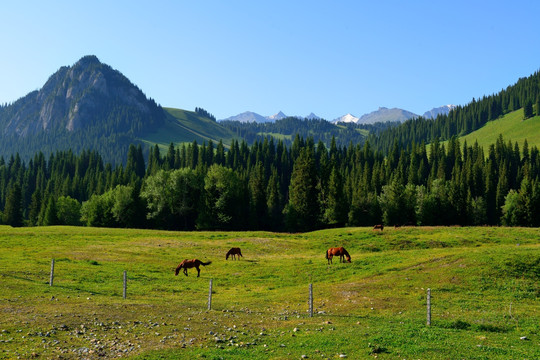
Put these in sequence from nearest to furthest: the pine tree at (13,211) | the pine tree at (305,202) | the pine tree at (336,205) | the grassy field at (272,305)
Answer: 1. the grassy field at (272,305)
2. the pine tree at (336,205)
3. the pine tree at (305,202)
4. the pine tree at (13,211)

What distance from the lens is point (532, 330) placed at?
2122 centimetres

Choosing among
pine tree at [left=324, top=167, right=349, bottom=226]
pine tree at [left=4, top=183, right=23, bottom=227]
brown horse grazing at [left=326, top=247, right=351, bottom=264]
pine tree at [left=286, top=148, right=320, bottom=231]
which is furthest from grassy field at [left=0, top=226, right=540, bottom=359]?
pine tree at [left=4, top=183, right=23, bottom=227]

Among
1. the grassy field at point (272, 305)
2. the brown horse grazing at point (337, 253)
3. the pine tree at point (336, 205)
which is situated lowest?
the grassy field at point (272, 305)

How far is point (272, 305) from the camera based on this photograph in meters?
28.5

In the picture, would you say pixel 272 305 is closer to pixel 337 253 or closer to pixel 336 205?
pixel 337 253

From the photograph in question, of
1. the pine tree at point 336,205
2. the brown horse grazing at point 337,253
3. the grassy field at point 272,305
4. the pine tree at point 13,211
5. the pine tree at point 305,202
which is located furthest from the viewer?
the pine tree at point 13,211

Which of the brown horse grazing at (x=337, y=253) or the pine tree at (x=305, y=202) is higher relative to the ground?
the pine tree at (x=305, y=202)

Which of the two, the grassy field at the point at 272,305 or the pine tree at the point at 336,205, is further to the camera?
the pine tree at the point at 336,205

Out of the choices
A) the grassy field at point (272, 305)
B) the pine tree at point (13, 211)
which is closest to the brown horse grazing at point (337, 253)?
the grassy field at point (272, 305)

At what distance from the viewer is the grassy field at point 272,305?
17.5 meters

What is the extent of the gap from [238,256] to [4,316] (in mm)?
32877

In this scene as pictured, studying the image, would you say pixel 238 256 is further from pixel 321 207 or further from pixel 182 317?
pixel 321 207

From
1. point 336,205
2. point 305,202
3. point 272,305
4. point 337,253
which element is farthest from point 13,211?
point 272,305

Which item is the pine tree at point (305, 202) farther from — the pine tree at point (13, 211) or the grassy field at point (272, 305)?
the pine tree at point (13, 211)
